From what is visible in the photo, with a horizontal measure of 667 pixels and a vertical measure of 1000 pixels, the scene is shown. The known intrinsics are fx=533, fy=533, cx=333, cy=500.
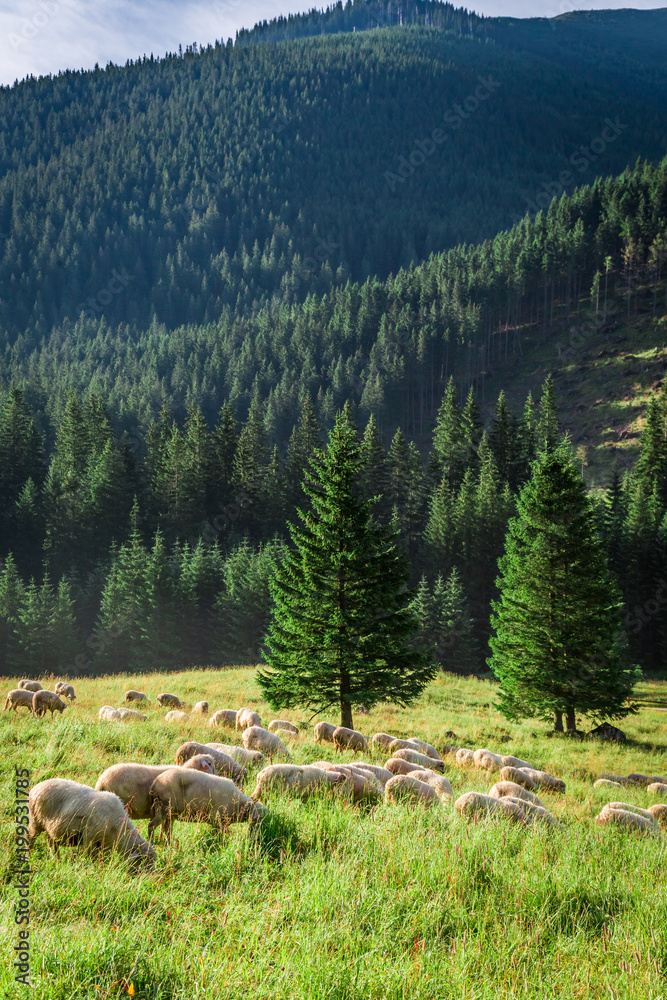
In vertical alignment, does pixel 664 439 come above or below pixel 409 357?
below

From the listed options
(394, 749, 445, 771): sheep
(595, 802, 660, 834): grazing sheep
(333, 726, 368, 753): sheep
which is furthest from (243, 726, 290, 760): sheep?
(595, 802, 660, 834): grazing sheep

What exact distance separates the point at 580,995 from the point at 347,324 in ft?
440

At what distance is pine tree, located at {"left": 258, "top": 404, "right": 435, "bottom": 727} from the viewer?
18172 mm

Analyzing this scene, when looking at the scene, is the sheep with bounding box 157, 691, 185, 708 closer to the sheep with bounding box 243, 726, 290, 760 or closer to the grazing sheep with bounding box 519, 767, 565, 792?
the sheep with bounding box 243, 726, 290, 760

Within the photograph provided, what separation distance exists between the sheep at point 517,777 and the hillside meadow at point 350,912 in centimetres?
541

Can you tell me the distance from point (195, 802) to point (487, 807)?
4.22m

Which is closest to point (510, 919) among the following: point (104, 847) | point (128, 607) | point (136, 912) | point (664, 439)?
point (136, 912)

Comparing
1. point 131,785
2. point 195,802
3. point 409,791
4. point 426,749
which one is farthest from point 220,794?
point 426,749

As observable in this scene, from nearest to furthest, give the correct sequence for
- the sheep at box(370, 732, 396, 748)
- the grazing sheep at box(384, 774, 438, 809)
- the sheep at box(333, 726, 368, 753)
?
the grazing sheep at box(384, 774, 438, 809) → the sheep at box(333, 726, 368, 753) → the sheep at box(370, 732, 396, 748)

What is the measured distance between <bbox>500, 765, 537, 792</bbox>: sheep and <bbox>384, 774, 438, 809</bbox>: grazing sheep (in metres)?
5.12

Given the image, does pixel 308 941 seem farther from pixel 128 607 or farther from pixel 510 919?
pixel 128 607

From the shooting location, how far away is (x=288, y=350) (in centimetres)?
12619

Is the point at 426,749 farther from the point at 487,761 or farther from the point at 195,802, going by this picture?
the point at 195,802

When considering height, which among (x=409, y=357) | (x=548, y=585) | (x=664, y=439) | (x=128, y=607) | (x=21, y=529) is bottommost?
(x=128, y=607)
